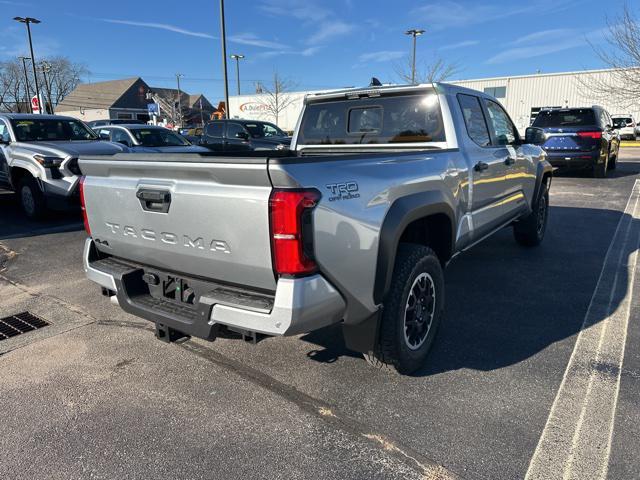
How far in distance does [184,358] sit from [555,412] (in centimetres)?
239

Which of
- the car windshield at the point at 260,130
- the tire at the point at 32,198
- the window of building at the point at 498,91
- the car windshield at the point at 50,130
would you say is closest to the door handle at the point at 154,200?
the tire at the point at 32,198

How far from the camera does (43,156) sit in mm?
7207

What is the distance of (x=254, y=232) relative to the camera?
2.19 m

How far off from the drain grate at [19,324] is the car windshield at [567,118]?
41.2 ft

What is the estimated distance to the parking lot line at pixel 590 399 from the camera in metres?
2.22

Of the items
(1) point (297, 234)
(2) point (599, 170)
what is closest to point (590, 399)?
(1) point (297, 234)

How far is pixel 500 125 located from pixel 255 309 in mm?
3691

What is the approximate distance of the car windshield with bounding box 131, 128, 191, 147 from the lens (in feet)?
34.6

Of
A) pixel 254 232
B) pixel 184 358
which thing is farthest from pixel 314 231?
pixel 184 358

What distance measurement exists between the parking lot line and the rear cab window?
1.91m

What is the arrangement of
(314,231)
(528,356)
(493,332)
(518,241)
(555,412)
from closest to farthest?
(314,231) < (555,412) < (528,356) < (493,332) < (518,241)

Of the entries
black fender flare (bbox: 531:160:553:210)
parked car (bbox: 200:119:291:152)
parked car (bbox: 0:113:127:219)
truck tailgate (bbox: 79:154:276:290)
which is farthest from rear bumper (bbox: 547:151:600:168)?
truck tailgate (bbox: 79:154:276:290)

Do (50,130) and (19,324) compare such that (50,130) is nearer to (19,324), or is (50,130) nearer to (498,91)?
(19,324)

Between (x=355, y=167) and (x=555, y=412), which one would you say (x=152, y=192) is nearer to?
(x=355, y=167)
